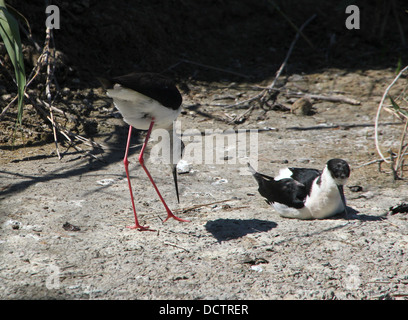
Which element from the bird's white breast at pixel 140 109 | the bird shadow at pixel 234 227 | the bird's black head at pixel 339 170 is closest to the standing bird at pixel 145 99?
the bird's white breast at pixel 140 109

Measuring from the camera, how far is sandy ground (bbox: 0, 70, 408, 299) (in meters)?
2.79

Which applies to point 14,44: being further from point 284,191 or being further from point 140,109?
point 284,191

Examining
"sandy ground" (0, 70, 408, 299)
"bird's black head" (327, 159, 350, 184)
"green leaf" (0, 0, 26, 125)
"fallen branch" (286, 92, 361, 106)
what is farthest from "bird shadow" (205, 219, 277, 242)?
"fallen branch" (286, 92, 361, 106)

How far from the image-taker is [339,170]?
11.3 ft

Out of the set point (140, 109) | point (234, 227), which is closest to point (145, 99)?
point (140, 109)

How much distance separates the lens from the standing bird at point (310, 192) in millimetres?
3504

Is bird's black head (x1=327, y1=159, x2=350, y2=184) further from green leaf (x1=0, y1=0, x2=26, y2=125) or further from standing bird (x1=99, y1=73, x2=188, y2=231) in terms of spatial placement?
green leaf (x1=0, y1=0, x2=26, y2=125)

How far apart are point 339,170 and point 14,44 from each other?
7.89ft

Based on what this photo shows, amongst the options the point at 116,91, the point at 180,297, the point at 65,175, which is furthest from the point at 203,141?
the point at 180,297

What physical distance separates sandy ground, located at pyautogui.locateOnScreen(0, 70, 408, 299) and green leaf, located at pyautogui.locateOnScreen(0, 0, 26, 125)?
842 millimetres

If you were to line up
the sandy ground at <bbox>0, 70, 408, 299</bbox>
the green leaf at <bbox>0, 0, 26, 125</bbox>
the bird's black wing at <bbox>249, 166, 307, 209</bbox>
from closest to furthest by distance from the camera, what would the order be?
the sandy ground at <bbox>0, 70, 408, 299</bbox> → the green leaf at <bbox>0, 0, 26, 125</bbox> → the bird's black wing at <bbox>249, 166, 307, 209</bbox>

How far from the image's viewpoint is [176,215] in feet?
12.6

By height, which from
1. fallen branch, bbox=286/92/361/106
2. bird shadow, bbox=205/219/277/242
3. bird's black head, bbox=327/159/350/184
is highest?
bird's black head, bbox=327/159/350/184

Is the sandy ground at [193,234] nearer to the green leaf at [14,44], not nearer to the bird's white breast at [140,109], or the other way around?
the bird's white breast at [140,109]
